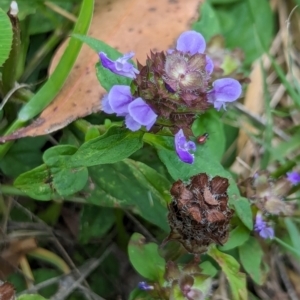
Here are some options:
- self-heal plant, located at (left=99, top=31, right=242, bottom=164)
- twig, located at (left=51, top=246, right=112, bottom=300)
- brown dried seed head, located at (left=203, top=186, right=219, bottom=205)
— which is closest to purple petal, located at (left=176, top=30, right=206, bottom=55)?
self-heal plant, located at (left=99, top=31, right=242, bottom=164)

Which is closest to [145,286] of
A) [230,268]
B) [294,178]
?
[230,268]

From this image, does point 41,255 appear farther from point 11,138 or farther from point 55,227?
point 11,138

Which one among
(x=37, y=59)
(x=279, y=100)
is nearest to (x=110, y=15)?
(x=37, y=59)

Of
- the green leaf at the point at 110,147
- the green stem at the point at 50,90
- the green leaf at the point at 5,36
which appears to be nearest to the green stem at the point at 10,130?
the green stem at the point at 50,90

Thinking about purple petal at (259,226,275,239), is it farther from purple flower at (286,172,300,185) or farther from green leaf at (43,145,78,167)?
green leaf at (43,145,78,167)

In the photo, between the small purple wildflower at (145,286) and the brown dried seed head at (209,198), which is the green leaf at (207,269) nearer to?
the small purple wildflower at (145,286)

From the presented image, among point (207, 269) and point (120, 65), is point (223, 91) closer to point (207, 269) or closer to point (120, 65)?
point (120, 65)
